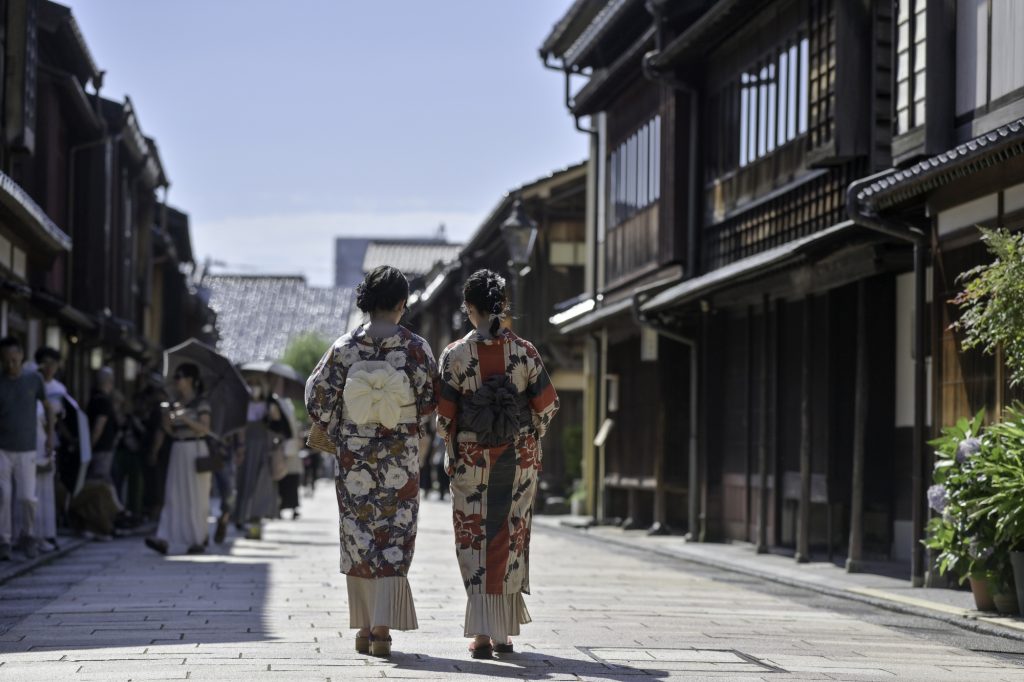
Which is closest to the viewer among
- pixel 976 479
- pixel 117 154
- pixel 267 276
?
pixel 976 479

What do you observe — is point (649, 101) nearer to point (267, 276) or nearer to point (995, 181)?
point (995, 181)

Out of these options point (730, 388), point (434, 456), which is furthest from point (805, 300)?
point (434, 456)

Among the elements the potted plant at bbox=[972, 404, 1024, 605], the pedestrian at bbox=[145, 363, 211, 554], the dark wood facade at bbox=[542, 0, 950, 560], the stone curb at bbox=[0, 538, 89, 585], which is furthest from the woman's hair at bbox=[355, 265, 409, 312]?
the pedestrian at bbox=[145, 363, 211, 554]

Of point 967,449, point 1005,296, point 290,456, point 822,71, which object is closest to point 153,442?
point 290,456

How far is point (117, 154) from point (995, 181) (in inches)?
904

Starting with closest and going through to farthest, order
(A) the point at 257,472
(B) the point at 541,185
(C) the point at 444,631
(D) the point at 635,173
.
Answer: (C) the point at 444,631
(A) the point at 257,472
(D) the point at 635,173
(B) the point at 541,185

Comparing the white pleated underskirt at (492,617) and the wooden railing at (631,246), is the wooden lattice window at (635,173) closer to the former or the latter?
the wooden railing at (631,246)

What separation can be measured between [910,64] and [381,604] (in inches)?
360

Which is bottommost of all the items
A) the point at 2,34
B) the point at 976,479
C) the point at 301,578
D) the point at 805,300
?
the point at 301,578

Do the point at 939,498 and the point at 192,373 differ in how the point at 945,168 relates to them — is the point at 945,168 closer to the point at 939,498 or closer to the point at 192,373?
the point at 939,498

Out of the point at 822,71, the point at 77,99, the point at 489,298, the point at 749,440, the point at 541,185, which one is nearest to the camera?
the point at 489,298

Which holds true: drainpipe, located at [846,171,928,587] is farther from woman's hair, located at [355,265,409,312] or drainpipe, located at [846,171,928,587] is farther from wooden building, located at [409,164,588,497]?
wooden building, located at [409,164,588,497]

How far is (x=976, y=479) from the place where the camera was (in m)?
11.8

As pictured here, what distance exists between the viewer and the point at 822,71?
700 inches
